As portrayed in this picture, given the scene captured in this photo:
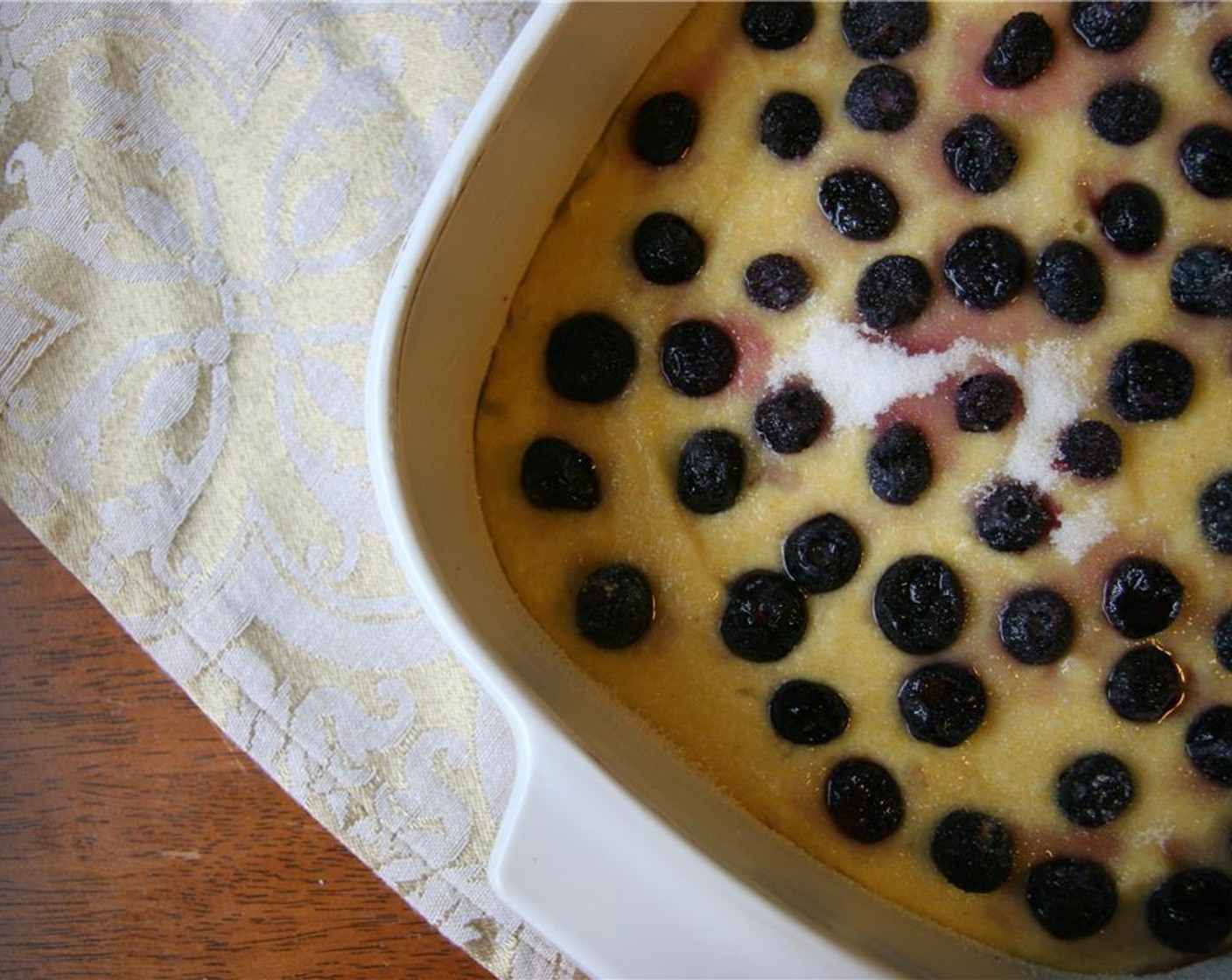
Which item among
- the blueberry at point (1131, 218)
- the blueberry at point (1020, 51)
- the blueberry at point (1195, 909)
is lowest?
the blueberry at point (1195, 909)

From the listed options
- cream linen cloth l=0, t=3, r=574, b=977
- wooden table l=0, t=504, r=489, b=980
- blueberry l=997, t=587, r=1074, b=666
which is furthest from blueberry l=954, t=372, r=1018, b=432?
wooden table l=0, t=504, r=489, b=980

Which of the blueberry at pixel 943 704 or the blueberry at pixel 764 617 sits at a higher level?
the blueberry at pixel 943 704

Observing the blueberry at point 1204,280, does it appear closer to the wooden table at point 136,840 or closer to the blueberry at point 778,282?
the blueberry at point 778,282

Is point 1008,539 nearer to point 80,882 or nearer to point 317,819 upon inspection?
point 317,819

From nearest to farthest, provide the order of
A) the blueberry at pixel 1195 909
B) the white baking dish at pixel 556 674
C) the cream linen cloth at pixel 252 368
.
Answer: the white baking dish at pixel 556 674 → the blueberry at pixel 1195 909 → the cream linen cloth at pixel 252 368

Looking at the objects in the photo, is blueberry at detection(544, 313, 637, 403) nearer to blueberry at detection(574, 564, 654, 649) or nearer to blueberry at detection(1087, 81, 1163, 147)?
blueberry at detection(574, 564, 654, 649)

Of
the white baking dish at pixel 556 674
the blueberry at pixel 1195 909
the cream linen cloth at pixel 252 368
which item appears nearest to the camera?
the white baking dish at pixel 556 674

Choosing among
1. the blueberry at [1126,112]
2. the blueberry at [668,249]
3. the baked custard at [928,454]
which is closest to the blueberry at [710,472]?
the baked custard at [928,454]
